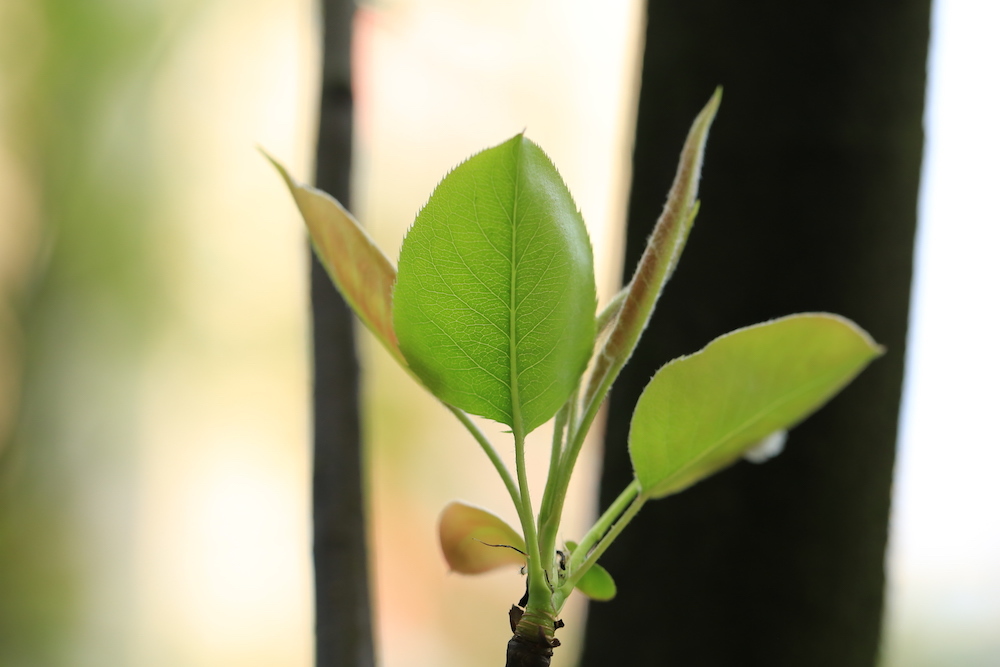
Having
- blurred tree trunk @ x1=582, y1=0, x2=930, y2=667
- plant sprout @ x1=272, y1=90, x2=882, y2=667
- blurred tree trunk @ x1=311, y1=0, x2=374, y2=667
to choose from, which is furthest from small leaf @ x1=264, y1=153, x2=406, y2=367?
blurred tree trunk @ x1=582, y1=0, x2=930, y2=667

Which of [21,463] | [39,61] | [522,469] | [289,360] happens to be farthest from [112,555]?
Answer: [522,469]

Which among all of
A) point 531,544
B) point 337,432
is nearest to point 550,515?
point 531,544

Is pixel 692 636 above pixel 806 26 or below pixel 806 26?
below

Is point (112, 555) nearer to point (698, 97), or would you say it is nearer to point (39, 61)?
point (39, 61)

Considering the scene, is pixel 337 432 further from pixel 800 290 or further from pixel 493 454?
pixel 800 290

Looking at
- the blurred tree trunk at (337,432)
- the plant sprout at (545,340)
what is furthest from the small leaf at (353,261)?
the blurred tree trunk at (337,432)

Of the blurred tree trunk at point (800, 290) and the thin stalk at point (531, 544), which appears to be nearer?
the thin stalk at point (531, 544)

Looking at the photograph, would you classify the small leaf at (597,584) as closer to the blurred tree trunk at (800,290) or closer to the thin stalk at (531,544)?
the thin stalk at (531,544)
